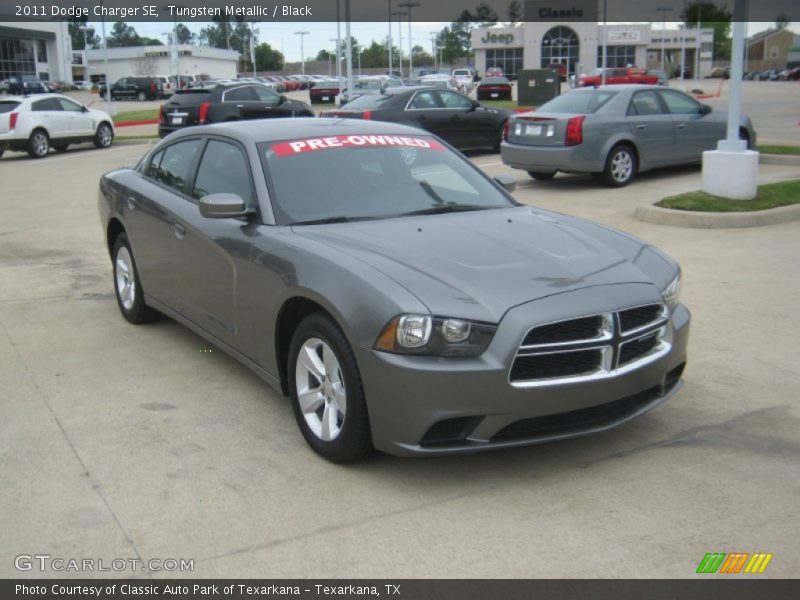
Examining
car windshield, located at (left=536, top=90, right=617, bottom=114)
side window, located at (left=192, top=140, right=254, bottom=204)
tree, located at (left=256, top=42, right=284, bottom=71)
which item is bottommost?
side window, located at (left=192, top=140, right=254, bottom=204)

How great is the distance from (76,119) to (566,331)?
2156 cm

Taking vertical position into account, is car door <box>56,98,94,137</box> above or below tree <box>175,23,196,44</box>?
below

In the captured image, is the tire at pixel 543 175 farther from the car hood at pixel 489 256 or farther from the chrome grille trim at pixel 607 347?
the chrome grille trim at pixel 607 347

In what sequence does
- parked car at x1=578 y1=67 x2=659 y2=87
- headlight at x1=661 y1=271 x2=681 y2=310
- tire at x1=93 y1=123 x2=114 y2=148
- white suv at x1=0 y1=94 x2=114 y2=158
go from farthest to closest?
parked car at x1=578 y1=67 x2=659 y2=87 < tire at x1=93 y1=123 x2=114 y2=148 < white suv at x1=0 y1=94 x2=114 y2=158 < headlight at x1=661 y1=271 x2=681 y2=310

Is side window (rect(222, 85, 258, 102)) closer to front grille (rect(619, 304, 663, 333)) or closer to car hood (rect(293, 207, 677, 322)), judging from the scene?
car hood (rect(293, 207, 677, 322))

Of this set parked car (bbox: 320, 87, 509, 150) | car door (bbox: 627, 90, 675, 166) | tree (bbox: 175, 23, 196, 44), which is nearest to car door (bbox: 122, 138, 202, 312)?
car door (bbox: 627, 90, 675, 166)

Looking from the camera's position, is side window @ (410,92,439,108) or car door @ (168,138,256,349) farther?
side window @ (410,92,439,108)

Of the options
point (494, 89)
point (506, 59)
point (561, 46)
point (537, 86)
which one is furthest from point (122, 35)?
point (537, 86)

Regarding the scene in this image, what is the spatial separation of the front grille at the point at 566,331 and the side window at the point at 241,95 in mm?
19310

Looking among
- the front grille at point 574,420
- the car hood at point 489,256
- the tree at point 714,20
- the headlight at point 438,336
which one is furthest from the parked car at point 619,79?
the tree at point 714,20

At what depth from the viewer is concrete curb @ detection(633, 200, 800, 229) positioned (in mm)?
10055

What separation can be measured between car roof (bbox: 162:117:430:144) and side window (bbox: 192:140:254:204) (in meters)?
0.10

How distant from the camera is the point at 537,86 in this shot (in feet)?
128

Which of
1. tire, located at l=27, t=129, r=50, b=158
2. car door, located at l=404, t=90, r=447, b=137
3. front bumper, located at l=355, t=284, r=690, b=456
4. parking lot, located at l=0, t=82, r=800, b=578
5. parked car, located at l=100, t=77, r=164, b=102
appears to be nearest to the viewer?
parking lot, located at l=0, t=82, r=800, b=578
